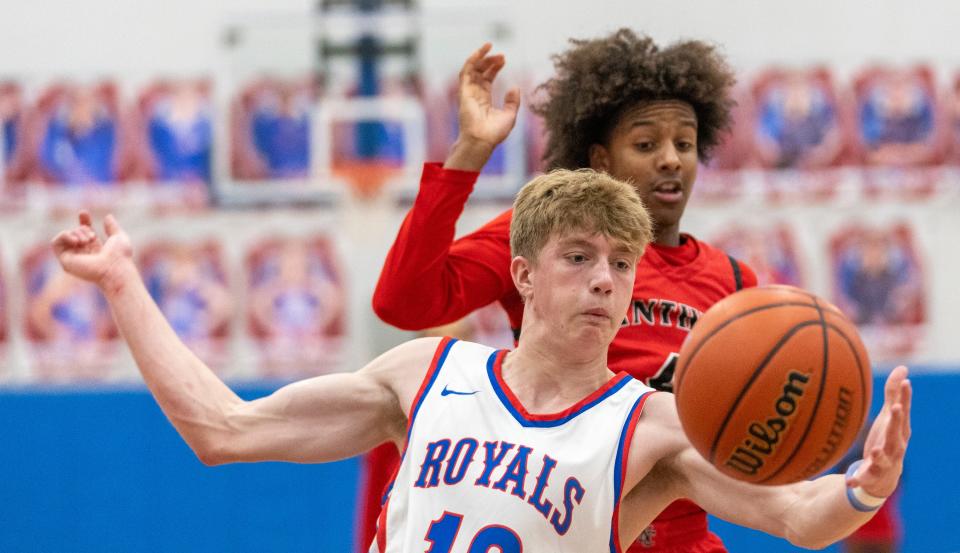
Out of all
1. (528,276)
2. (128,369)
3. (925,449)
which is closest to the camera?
(528,276)

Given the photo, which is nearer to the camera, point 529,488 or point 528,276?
point 529,488

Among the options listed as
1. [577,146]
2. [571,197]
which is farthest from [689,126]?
[571,197]

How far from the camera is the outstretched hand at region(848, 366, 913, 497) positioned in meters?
2.24

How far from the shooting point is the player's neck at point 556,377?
2.71 metres

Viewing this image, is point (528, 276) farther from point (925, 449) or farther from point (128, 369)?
point (128, 369)

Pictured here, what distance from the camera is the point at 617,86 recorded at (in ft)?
11.5

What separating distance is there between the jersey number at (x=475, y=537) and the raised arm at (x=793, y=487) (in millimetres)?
277

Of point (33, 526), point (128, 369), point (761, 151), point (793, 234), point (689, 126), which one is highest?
point (689, 126)

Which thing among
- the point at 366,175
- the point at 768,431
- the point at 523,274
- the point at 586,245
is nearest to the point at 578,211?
the point at 586,245

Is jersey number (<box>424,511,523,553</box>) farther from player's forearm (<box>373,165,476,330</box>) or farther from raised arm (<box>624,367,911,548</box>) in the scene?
player's forearm (<box>373,165,476,330</box>)

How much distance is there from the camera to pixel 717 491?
2.57 metres

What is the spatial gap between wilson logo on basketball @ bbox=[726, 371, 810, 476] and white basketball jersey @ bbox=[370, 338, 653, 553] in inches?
11.8

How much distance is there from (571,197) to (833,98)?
6.83 m

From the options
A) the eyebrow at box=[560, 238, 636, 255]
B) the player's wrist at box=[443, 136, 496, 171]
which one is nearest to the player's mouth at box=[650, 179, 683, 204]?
the player's wrist at box=[443, 136, 496, 171]
